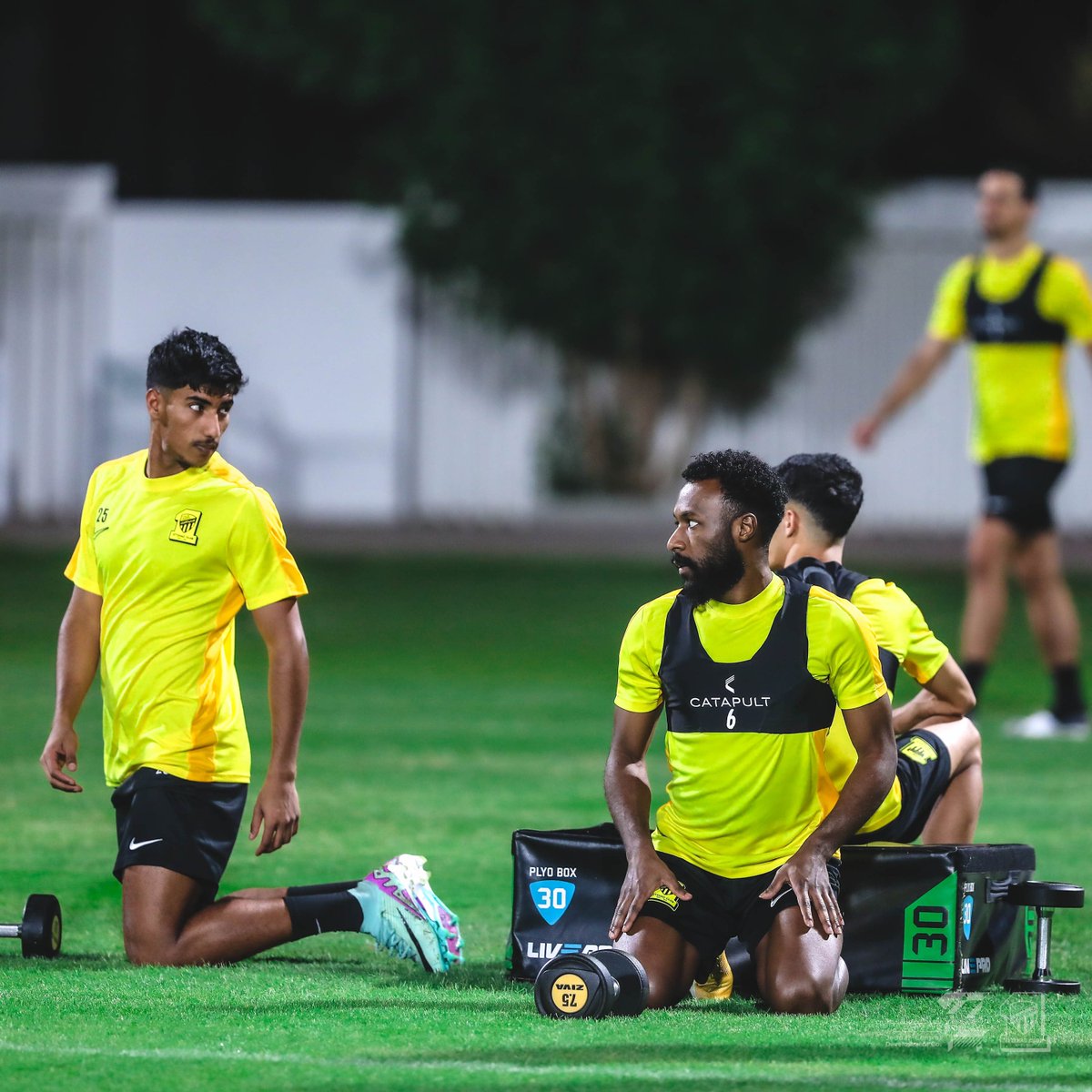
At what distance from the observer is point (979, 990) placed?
5918 mm

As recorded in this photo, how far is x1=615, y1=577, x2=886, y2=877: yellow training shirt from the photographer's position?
220 inches

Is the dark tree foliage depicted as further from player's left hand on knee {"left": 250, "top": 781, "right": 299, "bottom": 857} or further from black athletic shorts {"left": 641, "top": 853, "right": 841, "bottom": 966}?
black athletic shorts {"left": 641, "top": 853, "right": 841, "bottom": 966}

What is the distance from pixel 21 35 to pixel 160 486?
69.1 ft

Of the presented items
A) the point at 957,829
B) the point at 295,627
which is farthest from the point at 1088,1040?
the point at 295,627

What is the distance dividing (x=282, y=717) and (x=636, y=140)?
57.1 feet

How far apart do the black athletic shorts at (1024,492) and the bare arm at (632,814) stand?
5.84 metres

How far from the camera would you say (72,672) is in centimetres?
630

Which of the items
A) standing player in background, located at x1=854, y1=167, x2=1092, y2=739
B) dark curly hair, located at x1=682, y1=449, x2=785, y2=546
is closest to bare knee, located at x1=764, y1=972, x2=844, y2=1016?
dark curly hair, located at x1=682, y1=449, x2=785, y2=546

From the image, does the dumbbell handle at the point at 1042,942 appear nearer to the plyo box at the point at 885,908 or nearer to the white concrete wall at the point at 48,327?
the plyo box at the point at 885,908

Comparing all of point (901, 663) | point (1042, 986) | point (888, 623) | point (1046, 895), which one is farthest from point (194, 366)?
point (1042, 986)

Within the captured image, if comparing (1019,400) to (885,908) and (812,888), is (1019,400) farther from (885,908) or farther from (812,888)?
(812,888)

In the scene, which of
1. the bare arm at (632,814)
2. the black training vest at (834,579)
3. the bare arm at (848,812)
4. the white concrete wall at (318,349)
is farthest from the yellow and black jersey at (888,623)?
the white concrete wall at (318,349)

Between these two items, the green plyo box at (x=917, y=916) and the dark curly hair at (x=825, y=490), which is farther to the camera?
the dark curly hair at (x=825, y=490)

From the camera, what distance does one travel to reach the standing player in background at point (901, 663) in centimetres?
630
